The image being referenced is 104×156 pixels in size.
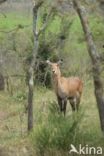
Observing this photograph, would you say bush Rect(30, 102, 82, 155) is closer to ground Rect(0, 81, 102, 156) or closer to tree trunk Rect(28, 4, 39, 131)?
ground Rect(0, 81, 102, 156)

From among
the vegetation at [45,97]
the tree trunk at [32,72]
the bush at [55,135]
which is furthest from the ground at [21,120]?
the tree trunk at [32,72]

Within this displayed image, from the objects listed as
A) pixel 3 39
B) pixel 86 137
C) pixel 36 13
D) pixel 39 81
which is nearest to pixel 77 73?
pixel 39 81

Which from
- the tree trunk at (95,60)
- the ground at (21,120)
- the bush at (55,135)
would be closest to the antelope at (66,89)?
the ground at (21,120)

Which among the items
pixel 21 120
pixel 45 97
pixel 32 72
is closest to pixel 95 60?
pixel 32 72

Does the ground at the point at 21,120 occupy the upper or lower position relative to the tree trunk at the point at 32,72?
lower

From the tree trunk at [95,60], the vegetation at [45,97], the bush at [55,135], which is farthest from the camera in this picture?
the tree trunk at [95,60]

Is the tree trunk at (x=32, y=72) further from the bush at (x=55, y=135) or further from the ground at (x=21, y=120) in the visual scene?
the bush at (x=55, y=135)

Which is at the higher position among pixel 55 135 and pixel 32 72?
pixel 32 72

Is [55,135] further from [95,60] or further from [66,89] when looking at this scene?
[66,89]

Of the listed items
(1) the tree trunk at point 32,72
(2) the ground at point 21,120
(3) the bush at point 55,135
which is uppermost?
(1) the tree trunk at point 32,72

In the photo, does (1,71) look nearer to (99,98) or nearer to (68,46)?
(68,46)

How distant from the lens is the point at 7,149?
34.7ft

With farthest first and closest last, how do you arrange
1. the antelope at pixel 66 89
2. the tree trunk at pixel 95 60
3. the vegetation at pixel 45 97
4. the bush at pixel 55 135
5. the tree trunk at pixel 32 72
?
the antelope at pixel 66 89, the tree trunk at pixel 32 72, the tree trunk at pixel 95 60, the vegetation at pixel 45 97, the bush at pixel 55 135

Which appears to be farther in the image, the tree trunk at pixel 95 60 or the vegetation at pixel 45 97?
the tree trunk at pixel 95 60
